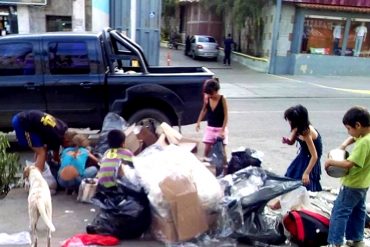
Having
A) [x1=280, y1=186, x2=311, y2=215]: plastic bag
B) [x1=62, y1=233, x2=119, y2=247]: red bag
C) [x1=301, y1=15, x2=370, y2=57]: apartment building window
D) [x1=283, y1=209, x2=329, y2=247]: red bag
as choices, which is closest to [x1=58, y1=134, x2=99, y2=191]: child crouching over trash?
[x1=62, y1=233, x2=119, y2=247]: red bag

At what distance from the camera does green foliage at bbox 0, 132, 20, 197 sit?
4.97 m

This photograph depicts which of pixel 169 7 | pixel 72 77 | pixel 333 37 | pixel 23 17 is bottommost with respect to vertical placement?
→ pixel 72 77

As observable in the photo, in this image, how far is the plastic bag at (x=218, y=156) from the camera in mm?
5352

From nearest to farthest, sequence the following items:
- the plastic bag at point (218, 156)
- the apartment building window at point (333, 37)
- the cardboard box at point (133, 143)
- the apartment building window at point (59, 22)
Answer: the plastic bag at point (218, 156), the cardboard box at point (133, 143), the apartment building window at point (59, 22), the apartment building window at point (333, 37)

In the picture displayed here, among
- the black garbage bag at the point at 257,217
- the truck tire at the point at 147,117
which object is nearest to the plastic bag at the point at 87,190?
the black garbage bag at the point at 257,217

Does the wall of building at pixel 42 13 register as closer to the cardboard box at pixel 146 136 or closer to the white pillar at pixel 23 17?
the white pillar at pixel 23 17

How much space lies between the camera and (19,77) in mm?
6344

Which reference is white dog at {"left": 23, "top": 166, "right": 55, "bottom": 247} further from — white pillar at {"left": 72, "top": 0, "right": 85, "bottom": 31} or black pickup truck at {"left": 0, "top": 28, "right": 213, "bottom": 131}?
white pillar at {"left": 72, "top": 0, "right": 85, "bottom": 31}

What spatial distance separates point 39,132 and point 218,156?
2.30 metres

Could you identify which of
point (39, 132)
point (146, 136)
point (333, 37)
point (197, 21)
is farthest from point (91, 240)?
point (197, 21)

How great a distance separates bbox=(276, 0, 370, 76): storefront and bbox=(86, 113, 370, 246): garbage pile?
57.3 ft

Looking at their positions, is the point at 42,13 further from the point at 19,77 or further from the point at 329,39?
the point at 329,39

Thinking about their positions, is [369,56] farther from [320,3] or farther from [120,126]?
[120,126]

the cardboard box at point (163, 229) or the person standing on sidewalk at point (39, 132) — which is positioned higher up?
the person standing on sidewalk at point (39, 132)
